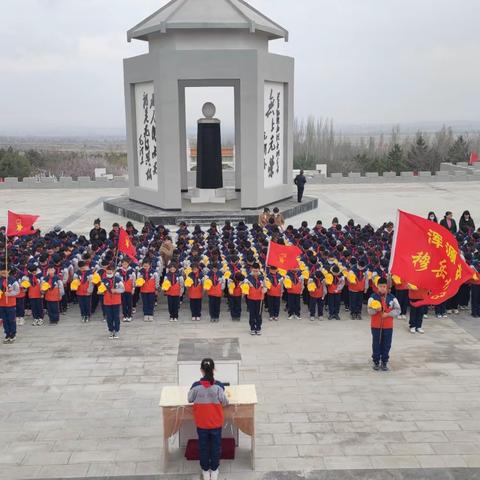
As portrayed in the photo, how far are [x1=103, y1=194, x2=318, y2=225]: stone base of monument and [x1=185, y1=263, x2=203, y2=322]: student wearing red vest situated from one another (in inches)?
317

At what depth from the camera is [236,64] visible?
17.6 meters

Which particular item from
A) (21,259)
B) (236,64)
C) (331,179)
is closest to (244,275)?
(21,259)

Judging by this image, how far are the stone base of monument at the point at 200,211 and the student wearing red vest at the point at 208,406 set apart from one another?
1274 cm

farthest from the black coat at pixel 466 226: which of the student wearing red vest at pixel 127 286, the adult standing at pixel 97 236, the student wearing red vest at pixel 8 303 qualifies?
the student wearing red vest at pixel 8 303

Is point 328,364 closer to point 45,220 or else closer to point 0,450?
Result: point 0,450

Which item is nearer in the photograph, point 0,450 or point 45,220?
point 0,450

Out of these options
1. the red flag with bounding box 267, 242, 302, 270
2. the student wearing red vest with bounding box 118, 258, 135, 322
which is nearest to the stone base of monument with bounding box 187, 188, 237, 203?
the student wearing red vest with bounding box 118, 258, 135, 322

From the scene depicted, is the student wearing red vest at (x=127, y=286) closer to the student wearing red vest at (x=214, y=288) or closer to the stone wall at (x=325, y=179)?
the student wearing red vest at (x=214, y=288)

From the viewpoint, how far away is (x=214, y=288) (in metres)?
9.82

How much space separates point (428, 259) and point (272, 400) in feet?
8.45

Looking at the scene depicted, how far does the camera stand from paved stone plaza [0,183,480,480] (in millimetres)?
5816

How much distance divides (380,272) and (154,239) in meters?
5.08

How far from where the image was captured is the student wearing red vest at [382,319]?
7754 millimetres

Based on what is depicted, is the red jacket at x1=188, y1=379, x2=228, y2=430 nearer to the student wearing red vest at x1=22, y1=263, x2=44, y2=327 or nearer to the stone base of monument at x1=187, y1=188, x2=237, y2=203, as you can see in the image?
the student wearing red vest at x1=22, y1=263, x2=44, y2=327
